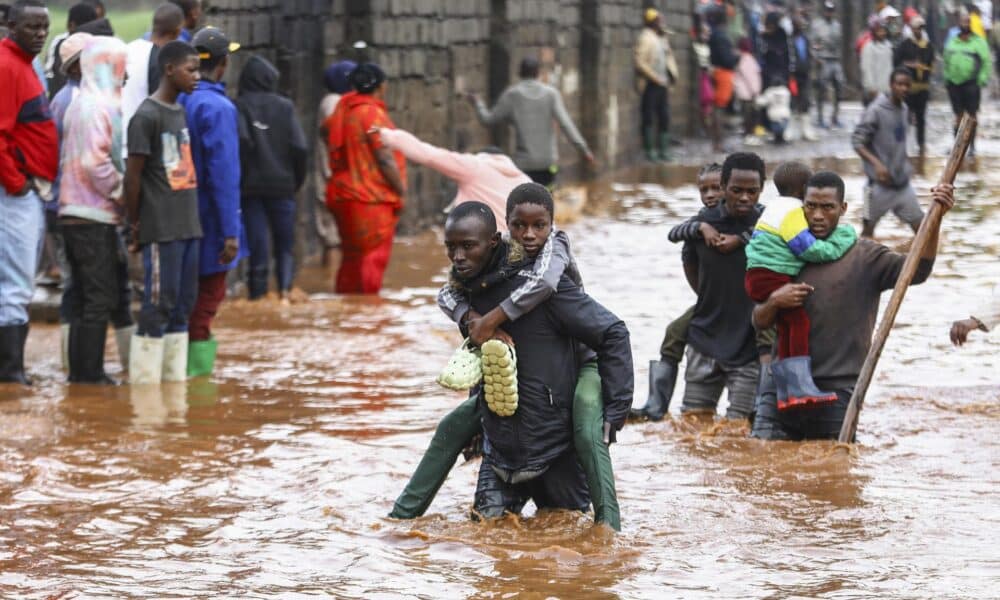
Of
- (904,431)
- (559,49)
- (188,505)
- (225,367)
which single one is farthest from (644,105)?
(188,505)

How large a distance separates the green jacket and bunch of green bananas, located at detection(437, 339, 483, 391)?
17721 millimetres

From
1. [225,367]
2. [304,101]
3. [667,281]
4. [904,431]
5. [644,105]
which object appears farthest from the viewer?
[644,105]

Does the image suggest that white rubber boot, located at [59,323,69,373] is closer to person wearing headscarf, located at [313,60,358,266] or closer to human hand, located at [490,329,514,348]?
person wearing headscarf, located at [313,60,358,266]

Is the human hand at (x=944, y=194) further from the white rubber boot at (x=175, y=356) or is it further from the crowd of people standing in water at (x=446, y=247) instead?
the white rubber boot at (x=175, y=356)

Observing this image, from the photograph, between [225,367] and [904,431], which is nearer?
[904,431]

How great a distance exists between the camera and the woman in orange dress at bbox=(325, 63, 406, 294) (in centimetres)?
1272

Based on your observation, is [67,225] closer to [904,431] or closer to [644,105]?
[904,431]

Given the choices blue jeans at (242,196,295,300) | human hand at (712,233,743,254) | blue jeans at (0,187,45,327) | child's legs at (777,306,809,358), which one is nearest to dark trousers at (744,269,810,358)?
child's legs at (777,306,809,358)

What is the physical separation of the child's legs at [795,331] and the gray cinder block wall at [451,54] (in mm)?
6441

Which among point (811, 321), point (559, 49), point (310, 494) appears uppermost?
point (559, 49)

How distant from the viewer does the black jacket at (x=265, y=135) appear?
39.5ft

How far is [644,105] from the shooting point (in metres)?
25.2

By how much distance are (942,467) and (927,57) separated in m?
16.8

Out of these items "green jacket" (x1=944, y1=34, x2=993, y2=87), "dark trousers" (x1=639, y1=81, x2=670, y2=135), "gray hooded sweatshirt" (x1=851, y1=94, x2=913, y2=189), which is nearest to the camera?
"gray hooded sweatshirt" (x1=851, y1=94, x2=913, y2=189)
